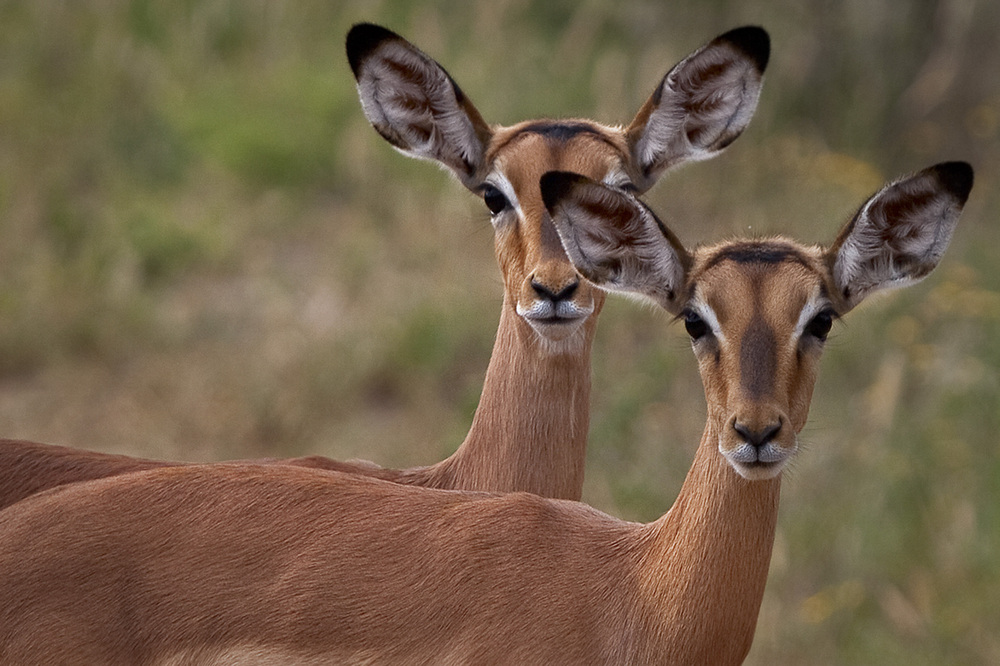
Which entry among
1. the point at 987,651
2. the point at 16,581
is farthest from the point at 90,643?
the point at 987,651

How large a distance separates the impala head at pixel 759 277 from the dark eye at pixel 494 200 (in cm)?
114

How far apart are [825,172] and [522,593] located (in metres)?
6.89

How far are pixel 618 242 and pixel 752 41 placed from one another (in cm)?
166

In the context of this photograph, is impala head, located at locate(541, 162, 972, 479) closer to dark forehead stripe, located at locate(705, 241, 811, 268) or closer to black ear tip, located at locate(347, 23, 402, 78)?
dark forehead stripe, located at locate(705, 241, 811, 268)

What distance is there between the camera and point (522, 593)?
13.5 ft

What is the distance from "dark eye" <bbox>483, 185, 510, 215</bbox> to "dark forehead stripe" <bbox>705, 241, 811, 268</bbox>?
4.51 ft

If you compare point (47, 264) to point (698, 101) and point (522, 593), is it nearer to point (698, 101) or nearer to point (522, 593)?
point (698, 101)

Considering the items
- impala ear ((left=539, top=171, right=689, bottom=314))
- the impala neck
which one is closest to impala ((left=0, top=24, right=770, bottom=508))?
impala ear ((left=539, top=171, right=689, bottom=314))

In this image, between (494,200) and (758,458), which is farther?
(494,200)

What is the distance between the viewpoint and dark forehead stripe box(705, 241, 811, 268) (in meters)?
4.25

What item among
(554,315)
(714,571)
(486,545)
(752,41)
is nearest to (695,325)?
(714,571)

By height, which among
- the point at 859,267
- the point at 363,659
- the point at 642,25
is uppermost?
the point at 642,25

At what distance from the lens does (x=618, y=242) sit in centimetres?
446

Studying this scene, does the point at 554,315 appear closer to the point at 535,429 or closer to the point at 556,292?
the point at 556,292
